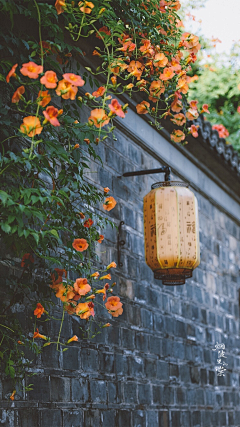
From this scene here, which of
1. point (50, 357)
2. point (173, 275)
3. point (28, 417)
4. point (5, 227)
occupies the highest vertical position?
point (173, 275)

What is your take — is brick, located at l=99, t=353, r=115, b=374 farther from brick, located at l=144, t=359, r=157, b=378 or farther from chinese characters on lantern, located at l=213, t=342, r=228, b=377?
chinese characters on lantern, located at l=213, t=342, r=228, b=377

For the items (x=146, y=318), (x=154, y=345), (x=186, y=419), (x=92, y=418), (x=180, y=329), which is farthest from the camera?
(x=180, y=329)

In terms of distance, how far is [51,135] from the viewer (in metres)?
3.77

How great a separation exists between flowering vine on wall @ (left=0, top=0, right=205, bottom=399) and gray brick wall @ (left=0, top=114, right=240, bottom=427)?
360 millimetres

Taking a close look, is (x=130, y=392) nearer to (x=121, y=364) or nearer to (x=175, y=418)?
(x=121, y=364)

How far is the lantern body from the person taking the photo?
4.46m

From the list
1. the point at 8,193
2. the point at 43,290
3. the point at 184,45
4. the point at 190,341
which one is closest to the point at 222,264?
the point at 190,341

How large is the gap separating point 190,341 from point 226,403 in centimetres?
133

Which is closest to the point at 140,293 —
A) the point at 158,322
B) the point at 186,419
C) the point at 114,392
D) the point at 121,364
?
the point at 158,322

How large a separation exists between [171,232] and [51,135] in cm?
120

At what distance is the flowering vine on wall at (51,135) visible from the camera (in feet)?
9.98

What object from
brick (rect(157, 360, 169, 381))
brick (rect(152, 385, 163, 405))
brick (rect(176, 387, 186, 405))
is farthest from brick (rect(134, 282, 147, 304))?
brick (rect(176, 387, 186, 405))

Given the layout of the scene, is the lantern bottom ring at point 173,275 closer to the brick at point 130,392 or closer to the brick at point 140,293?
the brick at point 140,293

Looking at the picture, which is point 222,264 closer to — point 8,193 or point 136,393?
point 136,393
